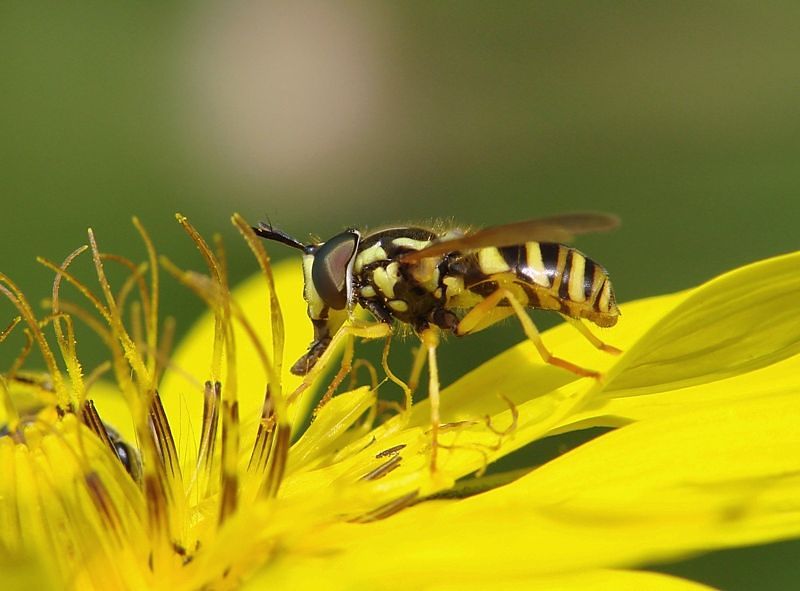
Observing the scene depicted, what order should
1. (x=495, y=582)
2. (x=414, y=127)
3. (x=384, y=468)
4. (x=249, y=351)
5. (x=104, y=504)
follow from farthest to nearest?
(x=414, y=127) < (x=249, y=351) < (x=384, y=468) < (x=104, y=504) < (x=495, y=582)

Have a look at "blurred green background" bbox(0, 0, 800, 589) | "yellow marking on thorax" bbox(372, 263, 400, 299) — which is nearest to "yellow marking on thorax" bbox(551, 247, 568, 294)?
"yellow marking on thorax" bbox(372, 263, 400, 299)

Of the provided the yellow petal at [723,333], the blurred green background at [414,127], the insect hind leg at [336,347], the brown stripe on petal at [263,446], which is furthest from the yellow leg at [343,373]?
the blurred green background at [414,127]

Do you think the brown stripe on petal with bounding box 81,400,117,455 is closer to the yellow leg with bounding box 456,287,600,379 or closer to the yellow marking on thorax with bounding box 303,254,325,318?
the yellow marking on thorax with bounding box 303,254,325,318

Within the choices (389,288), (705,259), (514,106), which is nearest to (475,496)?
(389,288)

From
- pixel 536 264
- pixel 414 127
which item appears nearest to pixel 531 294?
pixel 536 264

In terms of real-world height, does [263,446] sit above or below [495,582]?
above

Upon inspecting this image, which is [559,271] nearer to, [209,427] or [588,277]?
[588,277]
